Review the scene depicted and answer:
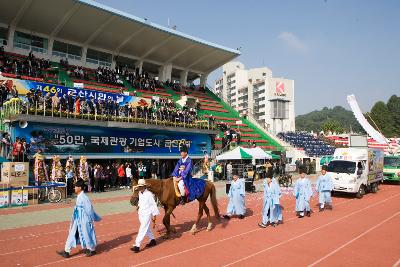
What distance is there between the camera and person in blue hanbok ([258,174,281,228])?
1310 centimetres

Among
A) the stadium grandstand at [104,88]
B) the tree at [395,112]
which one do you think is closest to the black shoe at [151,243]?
the stadium grandstand at [104,88]

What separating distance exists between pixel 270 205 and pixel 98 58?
111 feet

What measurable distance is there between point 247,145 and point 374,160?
49.4 ft

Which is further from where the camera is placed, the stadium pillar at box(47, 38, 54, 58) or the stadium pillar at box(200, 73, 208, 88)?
the stadium pillar at box(200, 73, 208, 88)

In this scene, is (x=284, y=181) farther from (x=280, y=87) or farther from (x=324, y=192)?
(x=280, y=87)

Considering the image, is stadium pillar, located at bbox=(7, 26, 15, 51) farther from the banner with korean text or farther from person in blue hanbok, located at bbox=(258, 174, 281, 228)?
person in blue hanbok, located at bbox=(258, 174, 281, 228)

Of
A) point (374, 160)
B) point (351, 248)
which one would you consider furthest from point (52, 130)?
point (374, 160)

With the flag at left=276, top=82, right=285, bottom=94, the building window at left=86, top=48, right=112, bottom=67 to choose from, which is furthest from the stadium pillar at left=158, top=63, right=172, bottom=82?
the flag at left=276, top=82, right=285, bottom=94

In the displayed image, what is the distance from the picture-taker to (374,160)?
2397 centimetres

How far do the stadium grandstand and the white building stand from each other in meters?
60.8

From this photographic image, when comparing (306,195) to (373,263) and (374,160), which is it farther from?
(374,160)

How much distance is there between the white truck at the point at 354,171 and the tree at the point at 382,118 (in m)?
86.9

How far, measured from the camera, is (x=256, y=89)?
135 m

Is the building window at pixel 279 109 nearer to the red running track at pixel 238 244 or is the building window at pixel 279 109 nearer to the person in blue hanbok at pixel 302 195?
the person in blue hanbok at pixel 302 195
